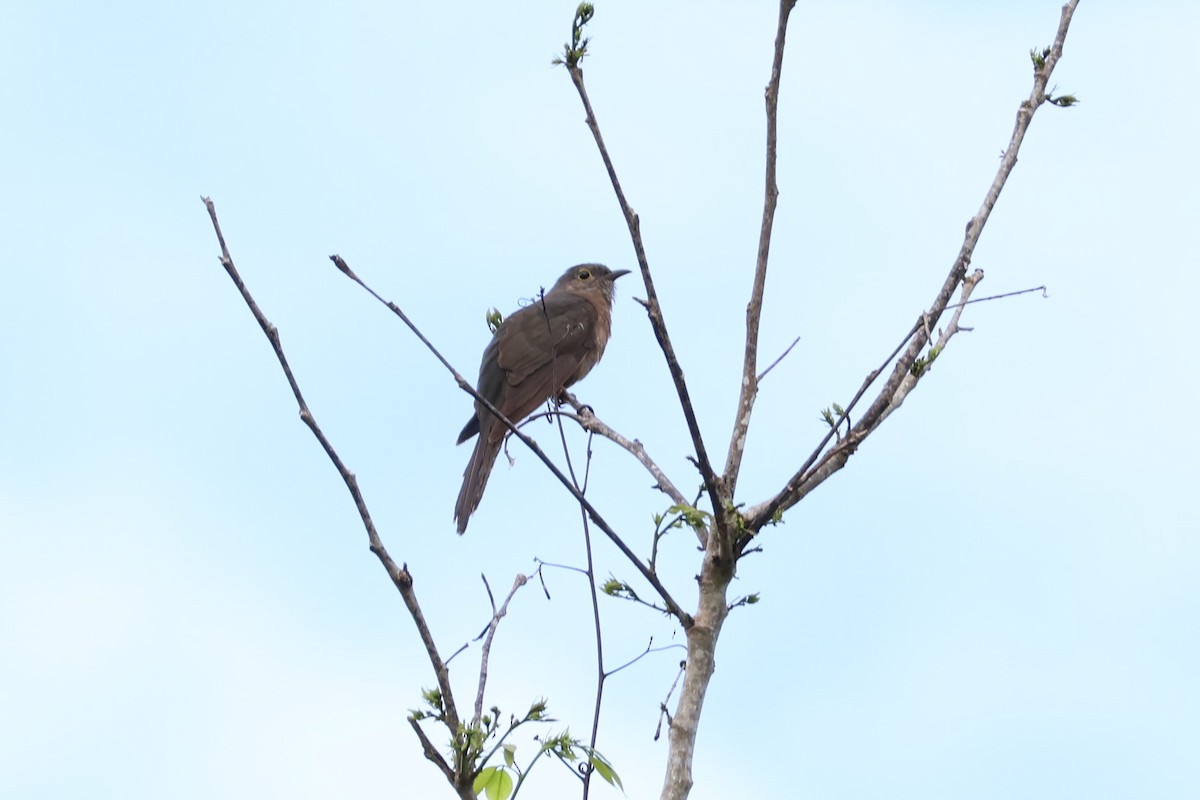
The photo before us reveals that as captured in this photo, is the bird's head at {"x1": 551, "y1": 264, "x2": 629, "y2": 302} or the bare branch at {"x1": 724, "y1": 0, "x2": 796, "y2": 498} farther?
the bird's head at {"x1": 551, "y1": 264, "x2": 629, "y2": 302}

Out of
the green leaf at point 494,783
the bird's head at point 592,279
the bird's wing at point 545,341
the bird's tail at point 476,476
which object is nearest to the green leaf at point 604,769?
the green leaf at point 494,783

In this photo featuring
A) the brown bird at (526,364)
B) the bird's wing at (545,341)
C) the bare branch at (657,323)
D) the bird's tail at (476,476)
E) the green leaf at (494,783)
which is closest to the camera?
the green leaf at (494,783)

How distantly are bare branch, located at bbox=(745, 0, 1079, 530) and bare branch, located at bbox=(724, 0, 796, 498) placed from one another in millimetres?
152

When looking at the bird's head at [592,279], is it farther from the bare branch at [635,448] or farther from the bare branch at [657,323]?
the bare branch at [657,323]

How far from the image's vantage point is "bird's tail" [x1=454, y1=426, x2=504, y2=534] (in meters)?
7.01

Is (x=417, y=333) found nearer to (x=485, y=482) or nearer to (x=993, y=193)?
(x=993, y=193)

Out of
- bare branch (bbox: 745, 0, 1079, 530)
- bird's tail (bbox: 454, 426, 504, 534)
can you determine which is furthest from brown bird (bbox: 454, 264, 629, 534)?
bare branch (bbox: 745, 0, 1079, 530)

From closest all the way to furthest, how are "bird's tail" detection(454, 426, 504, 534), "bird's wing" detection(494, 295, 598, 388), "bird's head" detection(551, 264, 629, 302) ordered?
"bird's tail" detection(454, 426, 504, 534) → "bird's wing" detection(494, 295, 598, 388) → "bird's head" detection(551, 264, 629, 302)

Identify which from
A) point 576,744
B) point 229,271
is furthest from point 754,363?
point 229,271

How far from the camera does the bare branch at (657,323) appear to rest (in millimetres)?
3240

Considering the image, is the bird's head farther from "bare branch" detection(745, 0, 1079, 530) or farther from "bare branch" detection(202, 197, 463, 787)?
"bare branch" detection(202, 197, 463, 787)

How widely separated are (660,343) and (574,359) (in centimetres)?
564

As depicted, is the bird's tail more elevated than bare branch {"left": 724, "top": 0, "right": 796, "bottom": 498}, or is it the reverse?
the bird's tail

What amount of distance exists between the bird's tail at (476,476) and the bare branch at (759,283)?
3.25 m
